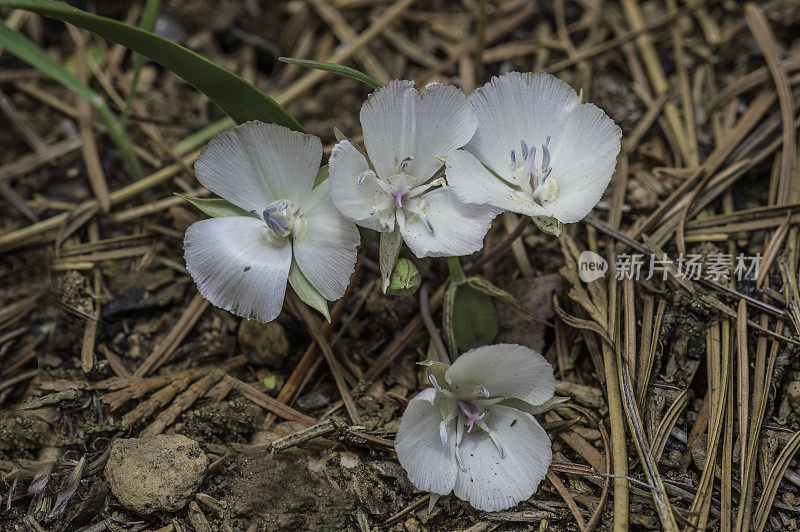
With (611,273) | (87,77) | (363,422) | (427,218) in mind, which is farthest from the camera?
(87,77)

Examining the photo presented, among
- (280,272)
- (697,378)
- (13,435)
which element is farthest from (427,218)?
(13,435)

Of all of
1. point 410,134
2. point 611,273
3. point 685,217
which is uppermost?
point 410,134

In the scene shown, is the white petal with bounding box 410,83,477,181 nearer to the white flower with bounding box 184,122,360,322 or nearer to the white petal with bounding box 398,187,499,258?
the white petal with bounding box 398,187,499,258

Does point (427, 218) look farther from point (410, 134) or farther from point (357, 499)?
point (357, 499)

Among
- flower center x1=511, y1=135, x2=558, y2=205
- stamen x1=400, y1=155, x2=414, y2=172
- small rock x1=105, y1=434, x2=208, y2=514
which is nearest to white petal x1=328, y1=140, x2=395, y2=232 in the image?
stamen x1=400, y1=155, x2=414, y2=172

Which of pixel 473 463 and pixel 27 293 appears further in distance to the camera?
pixel 27 293

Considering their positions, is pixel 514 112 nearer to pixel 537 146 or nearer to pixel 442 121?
pixel 537 146

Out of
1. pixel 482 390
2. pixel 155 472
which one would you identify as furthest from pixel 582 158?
pixel 155 472
